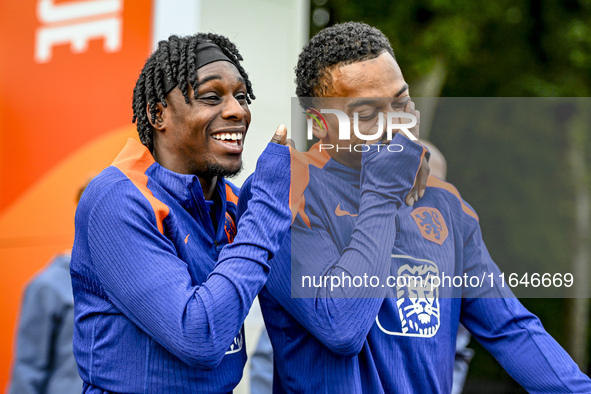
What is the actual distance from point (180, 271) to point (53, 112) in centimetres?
258

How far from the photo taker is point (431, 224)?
6.44 ft

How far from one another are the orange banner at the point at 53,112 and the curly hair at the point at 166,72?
1.70 meters

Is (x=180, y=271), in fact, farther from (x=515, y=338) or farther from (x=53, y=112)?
(x=53, y=112)

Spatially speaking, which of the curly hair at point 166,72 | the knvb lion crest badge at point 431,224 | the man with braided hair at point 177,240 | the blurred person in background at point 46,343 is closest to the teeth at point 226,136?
the man with braided hair at point 177,240

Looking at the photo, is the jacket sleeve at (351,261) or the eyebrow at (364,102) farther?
the eyebrow at (364,102)

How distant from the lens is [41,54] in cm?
398

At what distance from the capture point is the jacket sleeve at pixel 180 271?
5.42 ft

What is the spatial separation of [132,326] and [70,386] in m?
Answer: 1.81

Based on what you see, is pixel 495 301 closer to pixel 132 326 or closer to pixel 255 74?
pixel 132 326

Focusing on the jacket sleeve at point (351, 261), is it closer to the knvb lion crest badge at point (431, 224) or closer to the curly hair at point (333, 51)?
the knvb lion crest badge at point (431, 224)

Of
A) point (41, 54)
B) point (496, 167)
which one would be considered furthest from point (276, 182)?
point (496, 167)

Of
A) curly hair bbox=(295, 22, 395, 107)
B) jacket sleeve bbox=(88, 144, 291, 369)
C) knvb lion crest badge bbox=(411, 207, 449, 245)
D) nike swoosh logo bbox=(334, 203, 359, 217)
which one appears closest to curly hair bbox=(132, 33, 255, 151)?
curly hair bbox=(295, 22, 395, 107)

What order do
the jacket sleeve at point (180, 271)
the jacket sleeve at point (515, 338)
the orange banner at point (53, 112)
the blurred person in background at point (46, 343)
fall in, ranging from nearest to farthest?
the jacket sleeve at point (180, 271)
the jacket sleeve at point (515, 338)
the blurred person in background at point (46, 343)
the orange banner at point (53, 112)

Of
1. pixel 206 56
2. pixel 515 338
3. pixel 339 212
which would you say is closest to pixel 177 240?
pixel 339 212
